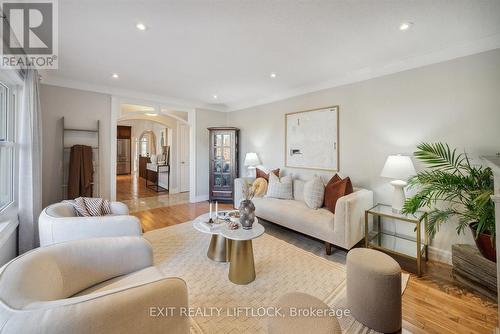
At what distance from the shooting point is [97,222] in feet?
6.50

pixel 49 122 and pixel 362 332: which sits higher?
pixel 49 122

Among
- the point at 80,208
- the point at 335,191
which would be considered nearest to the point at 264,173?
the point at 335,191

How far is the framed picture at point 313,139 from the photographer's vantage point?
3.56m

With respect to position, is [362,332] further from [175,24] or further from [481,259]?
[175,24]

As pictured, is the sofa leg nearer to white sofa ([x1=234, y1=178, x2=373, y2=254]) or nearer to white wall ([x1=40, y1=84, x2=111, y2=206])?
white sofa ([x1=234, y1=178, x2=373, y2=254])

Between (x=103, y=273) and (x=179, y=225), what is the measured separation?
2.30 m

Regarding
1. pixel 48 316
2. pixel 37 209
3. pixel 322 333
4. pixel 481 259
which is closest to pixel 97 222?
pixel 37 209

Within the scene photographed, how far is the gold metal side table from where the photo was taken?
236 cm

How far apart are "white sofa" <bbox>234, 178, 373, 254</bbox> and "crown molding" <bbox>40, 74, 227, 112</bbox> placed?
3033mm

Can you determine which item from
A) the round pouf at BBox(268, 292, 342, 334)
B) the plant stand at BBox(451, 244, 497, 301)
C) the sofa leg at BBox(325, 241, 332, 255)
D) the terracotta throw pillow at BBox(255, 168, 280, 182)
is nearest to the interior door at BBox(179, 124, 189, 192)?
the terracotta throw pillow at BBox(255, 168, 280, 182)

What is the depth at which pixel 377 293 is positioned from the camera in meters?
1.57

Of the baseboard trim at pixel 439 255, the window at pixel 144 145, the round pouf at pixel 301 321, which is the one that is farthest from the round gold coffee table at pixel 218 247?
the window at pixel 144 145

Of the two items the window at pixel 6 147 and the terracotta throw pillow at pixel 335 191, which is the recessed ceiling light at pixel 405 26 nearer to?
the terracotta throw pillow at pixel 335 191

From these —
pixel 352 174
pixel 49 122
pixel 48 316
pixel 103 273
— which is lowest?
pixel 103 273
